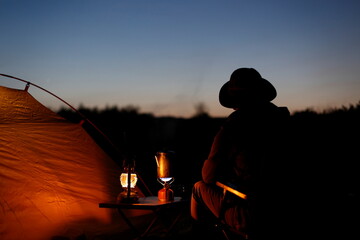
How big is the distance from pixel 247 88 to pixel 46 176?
2.32 m

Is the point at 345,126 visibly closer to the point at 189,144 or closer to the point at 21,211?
the point at 189,144

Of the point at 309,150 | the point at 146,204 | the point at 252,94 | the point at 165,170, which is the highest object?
the point at 252,94

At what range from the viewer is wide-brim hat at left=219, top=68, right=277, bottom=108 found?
258 cm

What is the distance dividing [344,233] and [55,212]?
121 inches

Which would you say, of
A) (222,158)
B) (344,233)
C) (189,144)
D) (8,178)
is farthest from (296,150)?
(189,144)

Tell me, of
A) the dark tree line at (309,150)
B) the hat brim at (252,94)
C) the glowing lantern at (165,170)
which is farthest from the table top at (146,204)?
the hat brim at (252,94)

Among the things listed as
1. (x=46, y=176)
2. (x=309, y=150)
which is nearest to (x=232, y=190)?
(x=46, y=176)

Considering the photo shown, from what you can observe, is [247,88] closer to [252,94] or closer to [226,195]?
[252,94]

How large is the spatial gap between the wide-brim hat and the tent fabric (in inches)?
81.0

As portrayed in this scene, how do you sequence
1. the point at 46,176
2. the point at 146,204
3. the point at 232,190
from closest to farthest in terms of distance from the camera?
the point at 232,190 < the point at 146,204 < the point at 46,176

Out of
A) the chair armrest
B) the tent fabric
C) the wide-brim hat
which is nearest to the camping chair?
the chair armrest

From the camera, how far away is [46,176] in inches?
143

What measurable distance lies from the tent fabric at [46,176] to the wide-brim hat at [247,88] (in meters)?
2.06

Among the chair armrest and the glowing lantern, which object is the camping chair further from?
the glowing lantern
